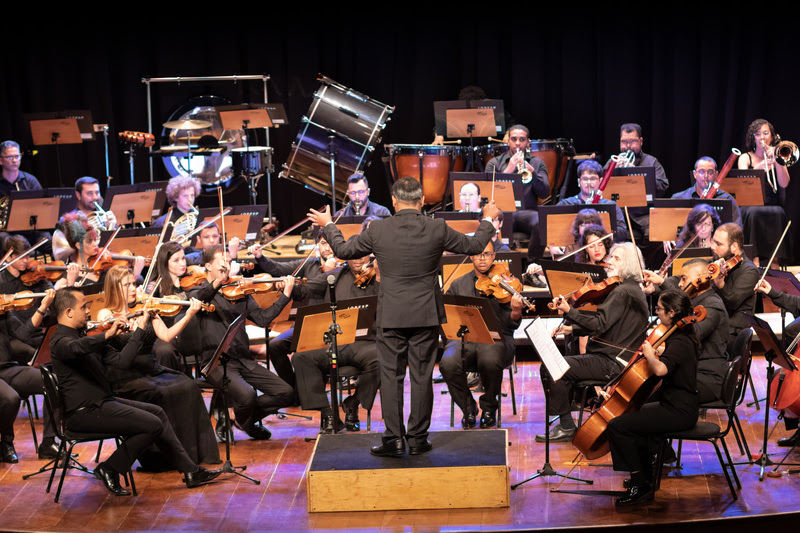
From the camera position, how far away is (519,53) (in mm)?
10672

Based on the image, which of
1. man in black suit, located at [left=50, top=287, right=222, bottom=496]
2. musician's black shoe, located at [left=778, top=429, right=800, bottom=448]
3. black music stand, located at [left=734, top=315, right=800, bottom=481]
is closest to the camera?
black music stand, located at [left=734, top=315, right=800, bottom=481]

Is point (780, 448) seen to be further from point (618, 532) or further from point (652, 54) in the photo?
point (652, 54)

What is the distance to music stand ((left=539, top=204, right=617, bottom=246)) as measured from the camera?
750 cm

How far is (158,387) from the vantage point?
18.3 feet

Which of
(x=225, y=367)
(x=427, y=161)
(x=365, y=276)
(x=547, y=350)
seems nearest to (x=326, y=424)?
(x=225, y=367)

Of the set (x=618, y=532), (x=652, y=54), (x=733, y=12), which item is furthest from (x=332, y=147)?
(x=618, y=532)

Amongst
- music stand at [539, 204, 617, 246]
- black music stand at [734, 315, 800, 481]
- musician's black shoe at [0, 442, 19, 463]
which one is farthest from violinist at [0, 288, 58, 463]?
black music stand at [734, 315, 800, 481]

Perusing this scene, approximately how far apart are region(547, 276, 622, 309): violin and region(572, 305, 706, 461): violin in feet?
Result: 2.73

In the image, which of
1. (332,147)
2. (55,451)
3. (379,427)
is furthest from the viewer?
(332,147)

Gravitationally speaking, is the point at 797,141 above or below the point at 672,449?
above

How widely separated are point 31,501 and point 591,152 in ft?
24.4

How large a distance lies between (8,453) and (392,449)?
249cm

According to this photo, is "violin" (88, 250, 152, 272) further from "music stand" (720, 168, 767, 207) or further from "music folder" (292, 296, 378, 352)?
"music stand" (720, 168, 767, 207)

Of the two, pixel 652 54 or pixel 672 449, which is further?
pixel 652 54
